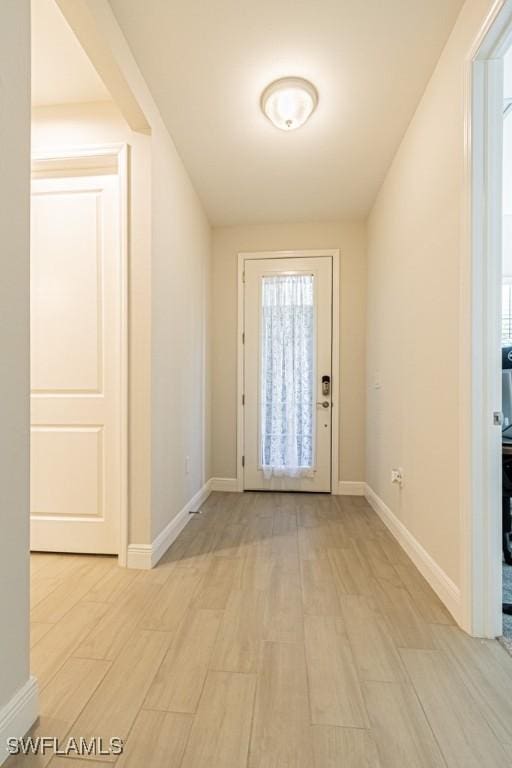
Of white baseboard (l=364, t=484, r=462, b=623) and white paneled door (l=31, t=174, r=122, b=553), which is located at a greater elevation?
white paneled door (l=31, t=174, r=122, b=553)

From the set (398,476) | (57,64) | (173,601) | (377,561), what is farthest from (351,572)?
(57,64)

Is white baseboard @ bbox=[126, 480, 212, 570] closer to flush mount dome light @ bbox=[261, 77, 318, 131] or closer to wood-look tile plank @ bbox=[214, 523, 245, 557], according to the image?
wood-look tile plank @ bbox=[214, 523, 245, 557]

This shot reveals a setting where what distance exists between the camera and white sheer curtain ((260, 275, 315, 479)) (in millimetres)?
3482

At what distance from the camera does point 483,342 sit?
1454 millimetres

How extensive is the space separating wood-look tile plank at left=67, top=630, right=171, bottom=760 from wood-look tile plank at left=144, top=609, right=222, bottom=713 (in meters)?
0.04

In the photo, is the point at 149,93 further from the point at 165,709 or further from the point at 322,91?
the point at 165,709

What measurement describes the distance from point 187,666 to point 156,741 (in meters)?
0.28

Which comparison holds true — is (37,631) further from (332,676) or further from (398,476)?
(398,476)

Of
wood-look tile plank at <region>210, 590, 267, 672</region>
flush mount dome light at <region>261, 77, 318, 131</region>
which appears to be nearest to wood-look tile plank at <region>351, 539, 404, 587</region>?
wood-look tile plank at <region>210, 590, 267, 672</region>

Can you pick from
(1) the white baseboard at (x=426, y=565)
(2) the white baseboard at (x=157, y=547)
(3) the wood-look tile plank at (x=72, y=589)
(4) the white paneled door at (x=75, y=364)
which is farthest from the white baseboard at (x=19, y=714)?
(1) the white baseboard at (x=426, y=565)

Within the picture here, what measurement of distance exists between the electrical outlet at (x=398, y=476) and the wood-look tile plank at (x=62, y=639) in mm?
1797

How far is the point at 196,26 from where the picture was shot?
1.68 meters

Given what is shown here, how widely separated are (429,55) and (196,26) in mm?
1142

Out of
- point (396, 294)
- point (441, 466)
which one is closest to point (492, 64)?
point (396, 294)
